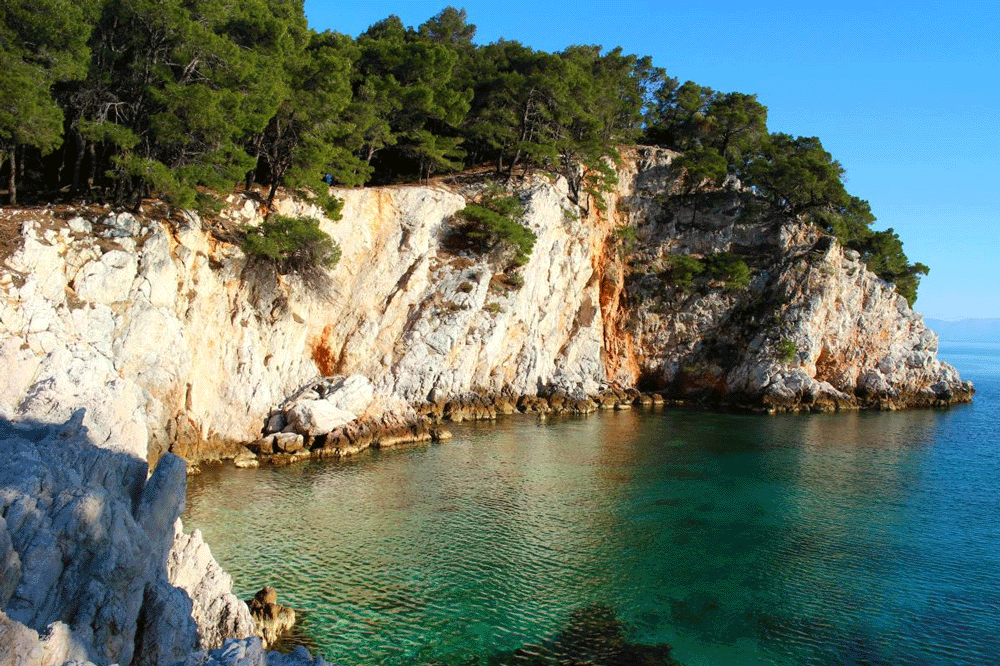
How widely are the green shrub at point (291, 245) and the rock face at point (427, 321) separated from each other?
30.9 inches

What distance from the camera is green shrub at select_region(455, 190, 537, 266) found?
3931 centimetres

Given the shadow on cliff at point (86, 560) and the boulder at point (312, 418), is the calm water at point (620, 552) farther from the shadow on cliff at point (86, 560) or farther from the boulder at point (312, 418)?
the shadow on cliff at point (86, 560)

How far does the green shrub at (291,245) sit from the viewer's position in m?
27.6

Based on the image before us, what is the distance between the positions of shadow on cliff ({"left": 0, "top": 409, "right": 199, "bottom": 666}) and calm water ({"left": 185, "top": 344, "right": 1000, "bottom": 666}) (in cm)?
380

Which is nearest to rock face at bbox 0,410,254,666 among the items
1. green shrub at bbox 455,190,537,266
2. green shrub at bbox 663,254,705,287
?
green shrub at bbox 455,190,537,266

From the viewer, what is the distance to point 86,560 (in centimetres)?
930

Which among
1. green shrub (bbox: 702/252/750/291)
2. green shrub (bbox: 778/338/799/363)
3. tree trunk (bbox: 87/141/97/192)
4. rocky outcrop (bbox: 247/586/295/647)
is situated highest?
green shrub (bbox: 702/252/750/291)

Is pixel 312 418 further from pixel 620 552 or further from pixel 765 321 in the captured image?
pixel 765 321

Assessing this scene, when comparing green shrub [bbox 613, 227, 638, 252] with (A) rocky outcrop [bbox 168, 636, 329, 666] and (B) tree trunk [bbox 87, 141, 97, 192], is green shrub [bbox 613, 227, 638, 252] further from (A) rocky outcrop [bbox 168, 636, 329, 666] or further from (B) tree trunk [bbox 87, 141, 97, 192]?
(A) rocky outcrop [bbox 168, 636, 329, 666]

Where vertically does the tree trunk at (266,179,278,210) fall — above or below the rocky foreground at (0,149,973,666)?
above

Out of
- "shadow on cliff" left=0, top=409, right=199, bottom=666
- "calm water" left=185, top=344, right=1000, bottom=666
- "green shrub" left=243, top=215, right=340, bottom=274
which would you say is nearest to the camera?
"shadow on cliff" left=0, top=409, right=199, bottom=666

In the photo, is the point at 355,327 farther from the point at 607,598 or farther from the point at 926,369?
the point at 926,369

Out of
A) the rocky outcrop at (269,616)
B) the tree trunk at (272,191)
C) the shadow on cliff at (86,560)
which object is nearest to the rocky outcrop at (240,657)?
the shadow on cliff at (86,560)

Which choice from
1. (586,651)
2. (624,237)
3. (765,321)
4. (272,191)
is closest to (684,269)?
(624,237)
